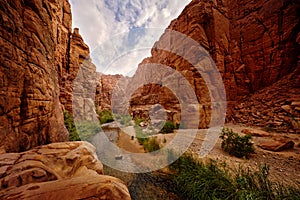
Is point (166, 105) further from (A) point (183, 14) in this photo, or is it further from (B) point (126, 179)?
(A) point (183, 14)

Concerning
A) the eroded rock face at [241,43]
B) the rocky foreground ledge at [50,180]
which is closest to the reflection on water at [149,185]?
the rocky foreground ledge at [50,180]

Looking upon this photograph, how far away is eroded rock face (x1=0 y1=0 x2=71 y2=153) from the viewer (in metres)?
2.70

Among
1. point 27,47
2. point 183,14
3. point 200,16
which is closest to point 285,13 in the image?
point 200,16

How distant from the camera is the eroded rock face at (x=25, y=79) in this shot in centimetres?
270

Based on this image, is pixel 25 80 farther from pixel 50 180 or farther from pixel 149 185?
pixel 149 185

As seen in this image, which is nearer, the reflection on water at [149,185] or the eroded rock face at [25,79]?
the eroded rock face at [25,79]

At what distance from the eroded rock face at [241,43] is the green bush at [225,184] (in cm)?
780

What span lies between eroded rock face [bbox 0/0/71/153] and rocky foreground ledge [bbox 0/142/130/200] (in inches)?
38.0

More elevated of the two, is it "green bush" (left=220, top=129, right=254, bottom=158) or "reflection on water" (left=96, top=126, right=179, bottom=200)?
"green bush" (left=220, top=129, right=254, bottom=158)

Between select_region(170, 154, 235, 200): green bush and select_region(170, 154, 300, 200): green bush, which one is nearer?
select_region(170, 154, 300, 200): green bush

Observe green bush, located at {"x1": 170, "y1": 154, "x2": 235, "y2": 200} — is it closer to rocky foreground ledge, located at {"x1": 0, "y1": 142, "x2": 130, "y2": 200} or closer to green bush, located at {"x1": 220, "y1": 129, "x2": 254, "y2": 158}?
green bush, located at {"x1": 220, "y1": 129, "x2": 254, "y2": 158}

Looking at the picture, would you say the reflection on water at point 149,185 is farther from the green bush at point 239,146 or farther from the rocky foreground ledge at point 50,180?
the green bush at point 239,146

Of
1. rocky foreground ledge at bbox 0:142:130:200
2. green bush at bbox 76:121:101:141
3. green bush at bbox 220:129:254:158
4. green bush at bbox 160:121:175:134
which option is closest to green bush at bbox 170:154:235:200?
green bush at bbox 220:129:254:158

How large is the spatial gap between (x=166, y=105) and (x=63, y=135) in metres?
10.3
